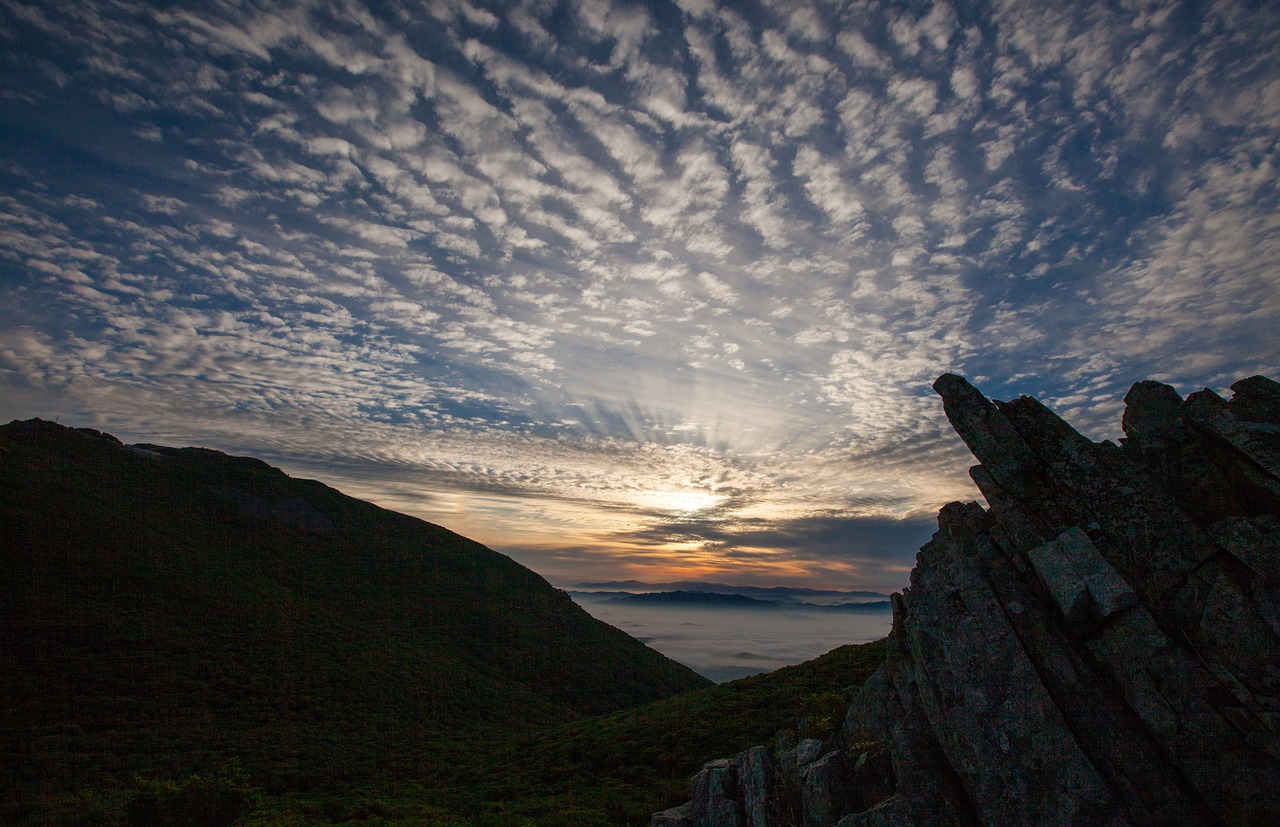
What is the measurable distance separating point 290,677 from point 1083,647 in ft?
247

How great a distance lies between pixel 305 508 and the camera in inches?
4665

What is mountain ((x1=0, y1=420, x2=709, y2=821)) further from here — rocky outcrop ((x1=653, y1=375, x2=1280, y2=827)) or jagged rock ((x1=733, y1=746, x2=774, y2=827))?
rocky outcrop ((x1=653, y1=375, x2=1280, y2=827))

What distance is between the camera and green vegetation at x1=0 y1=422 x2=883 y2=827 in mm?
32562

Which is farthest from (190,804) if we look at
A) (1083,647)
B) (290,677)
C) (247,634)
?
(247,634)

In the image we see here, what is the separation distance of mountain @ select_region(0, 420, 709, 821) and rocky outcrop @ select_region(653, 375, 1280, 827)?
45767mm

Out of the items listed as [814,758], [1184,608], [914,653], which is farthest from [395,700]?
[1184,608]

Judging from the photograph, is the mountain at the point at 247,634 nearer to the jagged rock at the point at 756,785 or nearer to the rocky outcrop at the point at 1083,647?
the jagged rock at the point at 756,785

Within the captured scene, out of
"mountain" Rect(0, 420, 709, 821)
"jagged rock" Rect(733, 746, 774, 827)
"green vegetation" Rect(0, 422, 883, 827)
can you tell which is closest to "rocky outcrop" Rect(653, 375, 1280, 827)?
"jagged rock" Rect(733, 746, 774, 827)

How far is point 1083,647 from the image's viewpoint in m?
13.1

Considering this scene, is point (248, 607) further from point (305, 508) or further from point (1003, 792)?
point (1003, 792)

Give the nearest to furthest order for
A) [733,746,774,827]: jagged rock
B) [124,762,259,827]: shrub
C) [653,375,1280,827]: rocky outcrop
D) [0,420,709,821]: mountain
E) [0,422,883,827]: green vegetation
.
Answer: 1. [653,375,1280,827]: rocky outcrop
2. [733,746,774,827]: jagged rock
3. [124,762,259,827]: shrub
4. [0,422,883,827]: green vegetation
5. [0,420,709,821]: mountain

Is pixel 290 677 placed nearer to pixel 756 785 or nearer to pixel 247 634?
pixel 247 634

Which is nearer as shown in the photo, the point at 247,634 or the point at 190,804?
the point at 190,804

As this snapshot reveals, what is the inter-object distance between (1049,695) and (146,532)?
114 m
